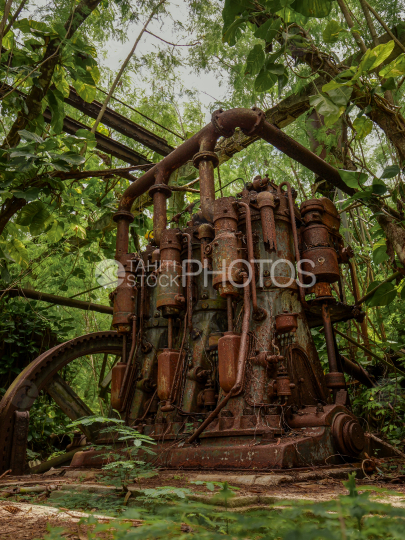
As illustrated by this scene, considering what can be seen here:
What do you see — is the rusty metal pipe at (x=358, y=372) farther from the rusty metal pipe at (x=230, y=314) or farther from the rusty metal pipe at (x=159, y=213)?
the rusty metal pipe at (x=159, y=213)

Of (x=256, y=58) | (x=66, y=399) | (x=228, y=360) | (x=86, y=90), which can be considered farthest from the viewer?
(x=66, y=399)

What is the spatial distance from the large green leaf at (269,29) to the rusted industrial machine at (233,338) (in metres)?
1.73

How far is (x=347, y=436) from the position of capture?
12.0ft

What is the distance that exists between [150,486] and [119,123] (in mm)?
6475

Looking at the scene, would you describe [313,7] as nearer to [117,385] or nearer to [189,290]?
[189,290]

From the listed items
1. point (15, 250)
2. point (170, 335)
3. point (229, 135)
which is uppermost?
point (229, 135)

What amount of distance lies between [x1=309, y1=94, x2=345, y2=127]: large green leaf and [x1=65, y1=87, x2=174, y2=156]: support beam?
190 inches

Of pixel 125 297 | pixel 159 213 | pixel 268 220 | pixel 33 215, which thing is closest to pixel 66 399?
pixel 125 297

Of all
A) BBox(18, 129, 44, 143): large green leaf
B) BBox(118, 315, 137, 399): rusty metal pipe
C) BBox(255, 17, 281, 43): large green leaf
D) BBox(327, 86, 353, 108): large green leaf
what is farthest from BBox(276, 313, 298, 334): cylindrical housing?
BBox(18, 129, 44, 143): large green leaf

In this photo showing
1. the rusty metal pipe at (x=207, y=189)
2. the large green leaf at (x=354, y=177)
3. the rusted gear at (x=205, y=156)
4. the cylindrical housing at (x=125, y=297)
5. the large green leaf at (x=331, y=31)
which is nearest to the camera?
the large green leaf at (x=331, y=31)

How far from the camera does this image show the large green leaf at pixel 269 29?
2945mm

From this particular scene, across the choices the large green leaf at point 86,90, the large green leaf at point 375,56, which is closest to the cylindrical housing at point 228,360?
the large green leaf at point 375,56

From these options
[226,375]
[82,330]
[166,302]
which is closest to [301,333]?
[226,375]

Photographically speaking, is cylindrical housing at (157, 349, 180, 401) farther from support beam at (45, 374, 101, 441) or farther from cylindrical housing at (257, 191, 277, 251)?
cylindrical housing at (257, 191, 277, 251)
